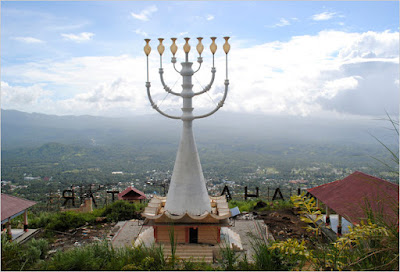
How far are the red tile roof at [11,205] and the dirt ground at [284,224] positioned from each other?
8.83m

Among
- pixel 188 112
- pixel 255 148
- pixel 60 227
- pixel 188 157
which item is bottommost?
pixel 255 148

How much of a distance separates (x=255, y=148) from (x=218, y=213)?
10159cm

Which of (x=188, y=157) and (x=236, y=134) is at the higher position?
(x=188, y=157)

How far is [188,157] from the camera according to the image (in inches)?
368

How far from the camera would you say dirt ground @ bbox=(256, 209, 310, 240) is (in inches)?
437

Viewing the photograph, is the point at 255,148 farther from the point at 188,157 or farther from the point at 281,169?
the point at 188,157

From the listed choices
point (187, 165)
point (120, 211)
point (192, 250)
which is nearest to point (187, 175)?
point (187, 165)

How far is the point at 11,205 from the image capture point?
1067 cm

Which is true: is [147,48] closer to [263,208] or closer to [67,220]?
[67,220]

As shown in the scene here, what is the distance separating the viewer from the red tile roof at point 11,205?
33.0 ft

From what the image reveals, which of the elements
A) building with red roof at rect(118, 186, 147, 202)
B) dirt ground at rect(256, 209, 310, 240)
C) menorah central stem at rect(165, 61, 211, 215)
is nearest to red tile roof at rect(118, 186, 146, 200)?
building with red roof at rect(118, 186, 147, 202)

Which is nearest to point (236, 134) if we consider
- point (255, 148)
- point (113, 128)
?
point (255, 148)

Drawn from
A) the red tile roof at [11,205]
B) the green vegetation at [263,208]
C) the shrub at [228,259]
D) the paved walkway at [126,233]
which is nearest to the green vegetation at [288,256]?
the shrub at [228,259]

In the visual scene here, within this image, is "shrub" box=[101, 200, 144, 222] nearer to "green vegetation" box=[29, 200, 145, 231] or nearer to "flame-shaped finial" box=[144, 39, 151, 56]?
"green vegetation" box=[29, 200, 145, 231]
